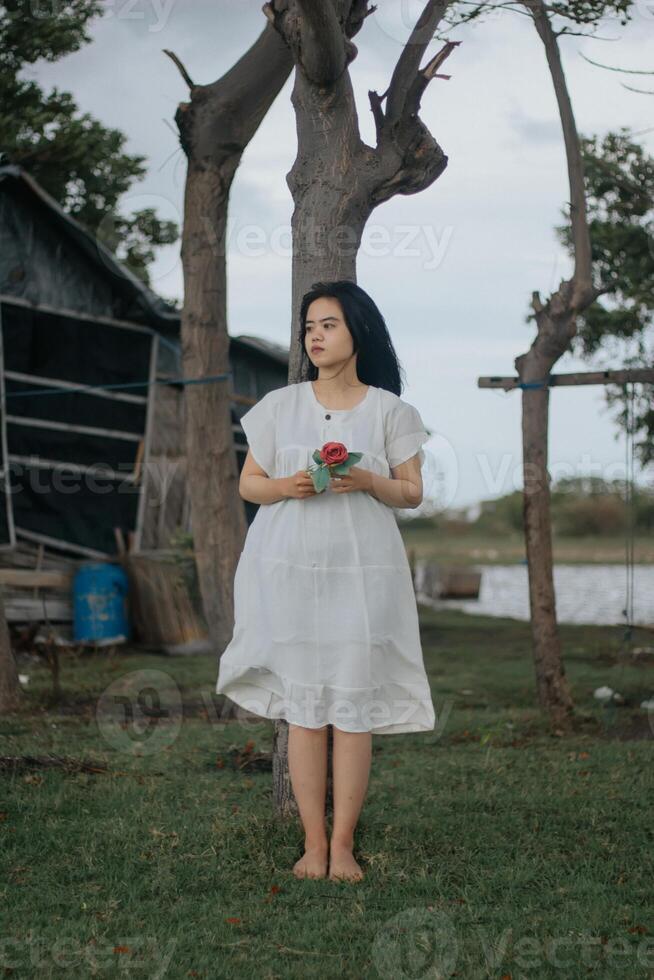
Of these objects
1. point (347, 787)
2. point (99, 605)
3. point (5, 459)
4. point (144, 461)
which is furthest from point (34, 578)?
point (347, 787)

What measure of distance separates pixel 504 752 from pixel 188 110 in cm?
423

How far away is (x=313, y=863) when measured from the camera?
3.57m

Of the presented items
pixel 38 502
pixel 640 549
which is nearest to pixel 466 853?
pixel 38 502

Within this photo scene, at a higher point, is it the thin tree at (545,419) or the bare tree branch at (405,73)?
the bare tree branch at (405,73)

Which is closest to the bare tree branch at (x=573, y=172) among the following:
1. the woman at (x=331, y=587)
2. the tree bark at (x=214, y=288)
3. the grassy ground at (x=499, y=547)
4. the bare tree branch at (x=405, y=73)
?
the tree bark at (x=214, y=288)

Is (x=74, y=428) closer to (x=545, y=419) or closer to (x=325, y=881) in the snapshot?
(x=545, y=419)

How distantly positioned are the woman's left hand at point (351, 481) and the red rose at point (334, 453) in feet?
0.29

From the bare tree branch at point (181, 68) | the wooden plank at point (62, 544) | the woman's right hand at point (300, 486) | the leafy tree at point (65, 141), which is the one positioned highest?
the leafy tree at point (65, 141)

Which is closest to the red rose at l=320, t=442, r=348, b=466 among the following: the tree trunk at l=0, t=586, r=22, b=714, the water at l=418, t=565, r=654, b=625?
the tree trunk at l=0, t=586, r=22, b=714

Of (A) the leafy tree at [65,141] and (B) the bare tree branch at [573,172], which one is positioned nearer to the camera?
(B) the bare tree branch at [573,172]

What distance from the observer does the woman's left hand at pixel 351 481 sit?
348 cm

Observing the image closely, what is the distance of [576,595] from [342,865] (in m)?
18.9

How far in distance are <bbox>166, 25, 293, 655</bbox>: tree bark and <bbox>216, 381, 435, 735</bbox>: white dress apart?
3.30 metres

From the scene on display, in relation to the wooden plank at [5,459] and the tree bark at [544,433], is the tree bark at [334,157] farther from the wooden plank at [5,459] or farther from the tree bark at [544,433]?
the wooden plank at [5,459]
